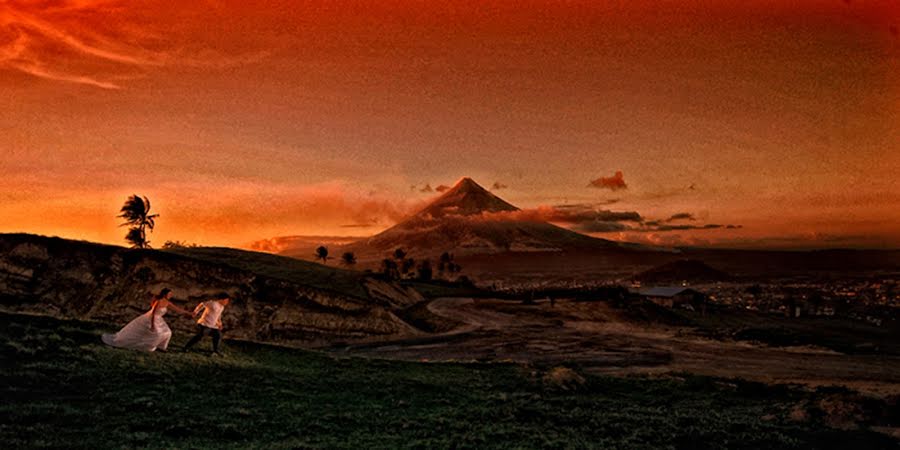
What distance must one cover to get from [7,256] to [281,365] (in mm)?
47345

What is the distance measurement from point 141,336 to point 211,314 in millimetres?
2871

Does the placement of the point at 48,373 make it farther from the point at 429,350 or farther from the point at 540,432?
the point at 429,350

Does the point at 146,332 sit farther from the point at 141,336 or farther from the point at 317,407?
the point at 317,407

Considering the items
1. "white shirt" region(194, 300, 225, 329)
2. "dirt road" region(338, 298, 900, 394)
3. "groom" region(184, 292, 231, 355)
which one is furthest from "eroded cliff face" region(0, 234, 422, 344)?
"white shirt" region(194, 300, 225, 329)

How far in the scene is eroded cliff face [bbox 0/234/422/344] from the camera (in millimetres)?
61469

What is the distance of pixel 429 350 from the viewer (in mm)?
60594

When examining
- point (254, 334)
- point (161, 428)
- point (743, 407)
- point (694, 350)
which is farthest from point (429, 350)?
point (161, 428)

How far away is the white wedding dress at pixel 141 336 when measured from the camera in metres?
24.8

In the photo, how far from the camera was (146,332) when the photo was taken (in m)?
25.1

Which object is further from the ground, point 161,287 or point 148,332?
point 161,287

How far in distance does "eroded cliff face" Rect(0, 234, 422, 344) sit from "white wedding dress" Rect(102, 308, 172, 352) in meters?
38.6

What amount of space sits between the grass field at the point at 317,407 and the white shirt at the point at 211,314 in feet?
4.67

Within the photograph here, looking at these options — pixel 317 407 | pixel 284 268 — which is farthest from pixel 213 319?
pixel 284 268

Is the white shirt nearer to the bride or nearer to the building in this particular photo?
the bride
